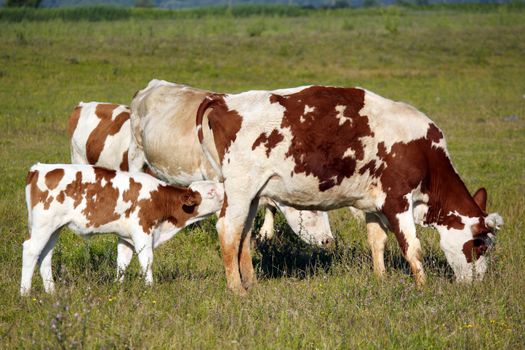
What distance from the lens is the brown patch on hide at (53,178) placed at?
316 inches

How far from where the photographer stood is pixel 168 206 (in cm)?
872

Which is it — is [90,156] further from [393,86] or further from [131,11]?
[131,11]

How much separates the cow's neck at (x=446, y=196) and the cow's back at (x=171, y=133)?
306 cm

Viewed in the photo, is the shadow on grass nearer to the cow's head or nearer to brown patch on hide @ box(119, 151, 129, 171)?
the cow's head

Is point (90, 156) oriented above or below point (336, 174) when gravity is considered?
below

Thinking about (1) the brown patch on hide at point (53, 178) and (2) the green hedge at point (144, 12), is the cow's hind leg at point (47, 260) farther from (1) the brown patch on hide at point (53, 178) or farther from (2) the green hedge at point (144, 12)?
(2) the green hedge at point (144, 12)

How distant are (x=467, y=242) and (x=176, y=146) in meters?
4.08

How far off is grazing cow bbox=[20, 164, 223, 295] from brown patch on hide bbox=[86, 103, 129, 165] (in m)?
4.81

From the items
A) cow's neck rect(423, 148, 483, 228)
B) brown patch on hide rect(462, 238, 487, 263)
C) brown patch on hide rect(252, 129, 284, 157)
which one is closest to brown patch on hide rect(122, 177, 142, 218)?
brown patch on hide rect(252, 129, 284, 157)

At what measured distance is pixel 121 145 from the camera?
13.1 metres

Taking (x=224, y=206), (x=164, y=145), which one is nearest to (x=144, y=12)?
(x=164, y=145)

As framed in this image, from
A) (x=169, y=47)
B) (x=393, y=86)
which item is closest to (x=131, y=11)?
(x=169, y=47)

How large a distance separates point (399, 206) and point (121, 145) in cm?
597

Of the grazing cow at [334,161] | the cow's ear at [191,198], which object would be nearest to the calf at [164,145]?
the cow's ear at [191,198]
